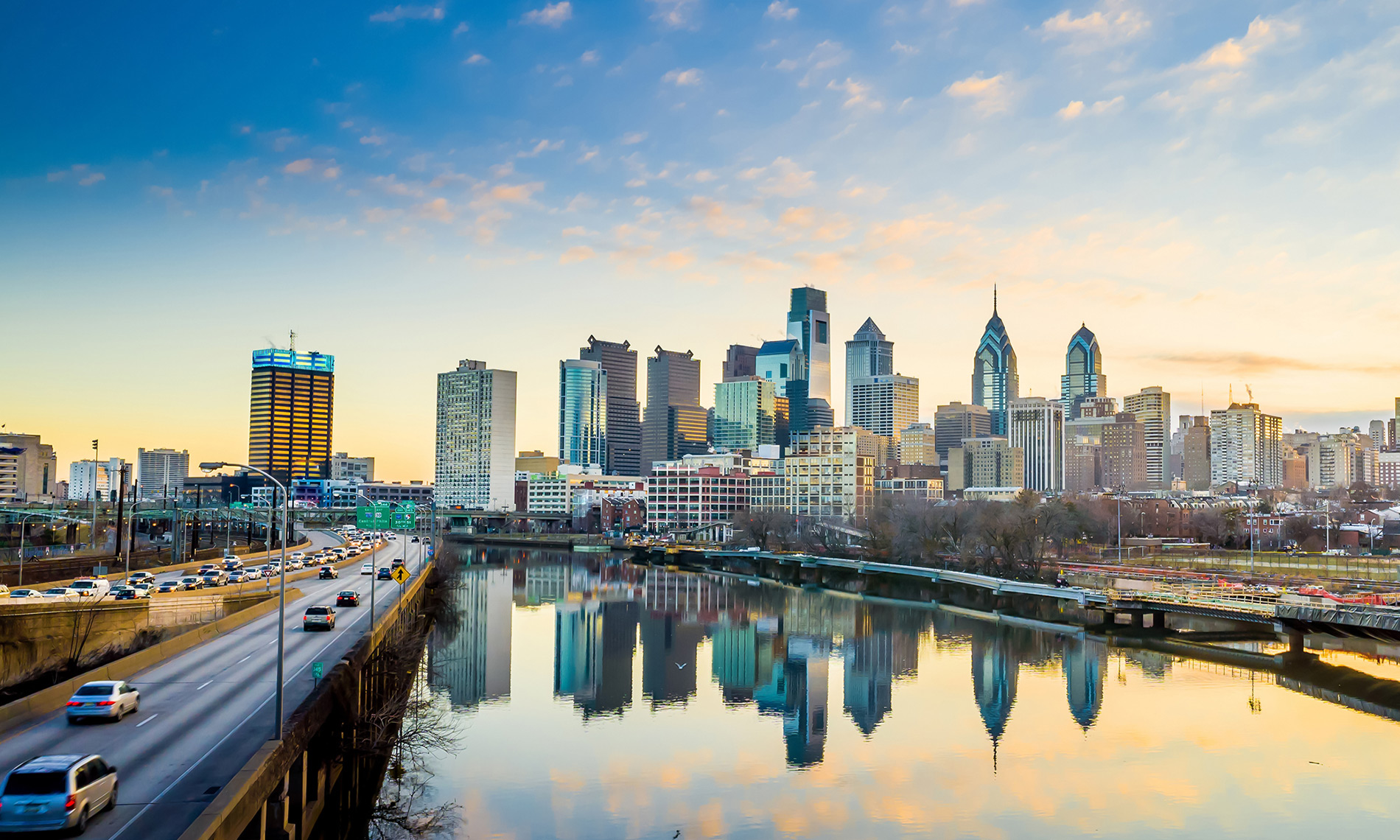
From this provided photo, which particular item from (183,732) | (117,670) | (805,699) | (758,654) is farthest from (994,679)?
(183,732)

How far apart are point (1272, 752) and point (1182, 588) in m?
38.7

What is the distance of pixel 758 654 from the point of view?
76.5 meters

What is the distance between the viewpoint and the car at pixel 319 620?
51250 mm

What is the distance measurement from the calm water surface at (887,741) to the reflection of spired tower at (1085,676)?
24 centimetres

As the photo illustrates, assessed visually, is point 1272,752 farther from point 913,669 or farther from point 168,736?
point 168,736

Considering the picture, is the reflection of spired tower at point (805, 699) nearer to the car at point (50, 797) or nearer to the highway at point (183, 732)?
the highway at point (183, 732)

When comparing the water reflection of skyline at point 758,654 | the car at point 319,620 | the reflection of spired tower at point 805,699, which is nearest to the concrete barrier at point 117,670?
the car at point 319,620

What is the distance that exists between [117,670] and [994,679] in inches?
1944

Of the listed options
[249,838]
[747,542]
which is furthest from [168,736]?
[747,542]

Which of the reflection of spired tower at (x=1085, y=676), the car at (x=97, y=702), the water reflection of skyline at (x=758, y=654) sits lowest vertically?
the water reflection of skyline at (x=758, y=654)

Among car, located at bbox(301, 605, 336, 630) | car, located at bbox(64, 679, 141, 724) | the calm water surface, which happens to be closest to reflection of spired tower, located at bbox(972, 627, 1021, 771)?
the calm water surface

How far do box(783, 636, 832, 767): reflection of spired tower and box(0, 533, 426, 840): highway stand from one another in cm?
2091

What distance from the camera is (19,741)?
2705cm

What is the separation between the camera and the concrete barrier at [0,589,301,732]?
95.6ft
